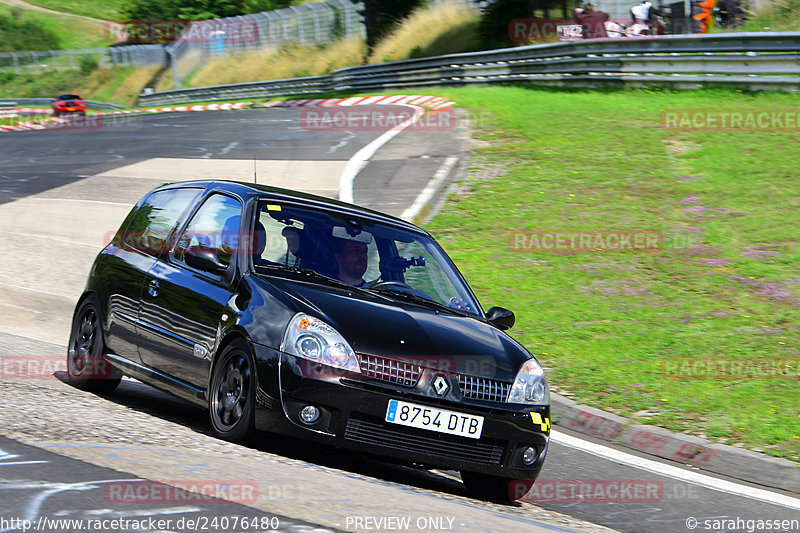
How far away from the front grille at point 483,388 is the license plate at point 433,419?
13 cm

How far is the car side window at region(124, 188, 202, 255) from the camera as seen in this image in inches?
291

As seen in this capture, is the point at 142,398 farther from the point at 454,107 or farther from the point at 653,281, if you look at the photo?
the point at 454,107

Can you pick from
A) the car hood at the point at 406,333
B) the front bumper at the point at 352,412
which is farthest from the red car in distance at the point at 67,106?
the front bumper at the point at 352,412

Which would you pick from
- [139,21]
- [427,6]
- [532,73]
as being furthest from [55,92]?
[532,73]

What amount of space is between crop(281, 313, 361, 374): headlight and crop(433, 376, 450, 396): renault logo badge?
43cm

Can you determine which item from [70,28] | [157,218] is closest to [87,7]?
[70,28]

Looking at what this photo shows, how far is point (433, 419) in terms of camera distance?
5.61 meters

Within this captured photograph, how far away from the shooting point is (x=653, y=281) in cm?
1174

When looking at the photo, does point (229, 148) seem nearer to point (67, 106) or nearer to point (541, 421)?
point (541, 421)

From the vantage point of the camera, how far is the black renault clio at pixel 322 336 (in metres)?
5.58

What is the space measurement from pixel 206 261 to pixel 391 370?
4.92 feet

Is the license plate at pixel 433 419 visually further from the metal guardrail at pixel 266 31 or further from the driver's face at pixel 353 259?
the metal guardrail at pixel 266 31

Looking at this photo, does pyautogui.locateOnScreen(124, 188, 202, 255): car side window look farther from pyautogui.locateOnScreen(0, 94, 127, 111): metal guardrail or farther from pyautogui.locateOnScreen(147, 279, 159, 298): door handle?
pyautogui.locateOnScreen(0, 94, 127, 111): metal guardrail

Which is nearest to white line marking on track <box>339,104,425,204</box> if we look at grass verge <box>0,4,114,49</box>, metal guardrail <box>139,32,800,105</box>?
metal guardrail <box>139,32,800,105</box>
